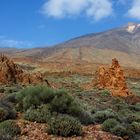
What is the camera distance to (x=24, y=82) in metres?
36.3

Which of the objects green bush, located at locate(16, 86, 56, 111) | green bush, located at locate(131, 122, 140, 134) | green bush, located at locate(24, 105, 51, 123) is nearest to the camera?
green bush, located at locate(24, 105, 51, 123)

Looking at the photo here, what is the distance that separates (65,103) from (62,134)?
2.75 meters

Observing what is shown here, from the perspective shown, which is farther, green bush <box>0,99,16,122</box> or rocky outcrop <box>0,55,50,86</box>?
rocky outcrop <box>0,55,50,86</box>

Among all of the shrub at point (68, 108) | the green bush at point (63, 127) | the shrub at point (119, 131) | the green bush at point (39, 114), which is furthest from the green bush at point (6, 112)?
the shrub at point (119, 131)

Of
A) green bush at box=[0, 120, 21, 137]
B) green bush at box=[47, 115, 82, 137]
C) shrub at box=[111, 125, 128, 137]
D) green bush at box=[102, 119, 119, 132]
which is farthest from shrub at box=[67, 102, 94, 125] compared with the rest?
green bush at box=[0, 120, 21, 137]

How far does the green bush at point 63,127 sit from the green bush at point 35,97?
92.4 inches

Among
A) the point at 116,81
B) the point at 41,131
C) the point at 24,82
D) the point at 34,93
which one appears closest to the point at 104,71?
the point at 116,81

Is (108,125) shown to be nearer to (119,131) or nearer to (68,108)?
(119,131)

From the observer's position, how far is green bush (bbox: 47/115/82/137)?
12.8 m

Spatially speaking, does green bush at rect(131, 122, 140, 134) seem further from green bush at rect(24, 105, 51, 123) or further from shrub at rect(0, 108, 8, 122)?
shrub at rect(0, 108, 8, 122)

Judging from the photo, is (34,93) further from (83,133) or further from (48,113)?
(83,133)

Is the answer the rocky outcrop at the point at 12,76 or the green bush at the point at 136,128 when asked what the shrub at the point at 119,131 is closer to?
the green bush at the point at 136,128

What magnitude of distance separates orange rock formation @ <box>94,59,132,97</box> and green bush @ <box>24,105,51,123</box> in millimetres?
24484

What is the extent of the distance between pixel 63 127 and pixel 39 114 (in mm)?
1733
